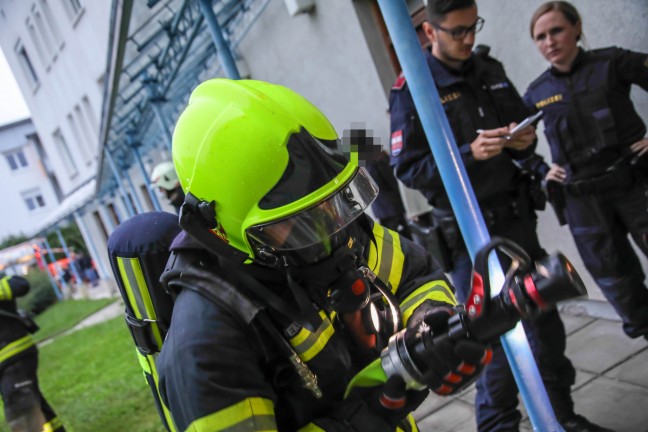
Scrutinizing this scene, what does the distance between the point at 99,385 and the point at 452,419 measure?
18.3 feet

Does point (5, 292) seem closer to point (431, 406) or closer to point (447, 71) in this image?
point (431, 406)

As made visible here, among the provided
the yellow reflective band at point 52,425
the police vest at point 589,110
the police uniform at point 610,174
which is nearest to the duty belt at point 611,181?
the police uniform at point 610,174

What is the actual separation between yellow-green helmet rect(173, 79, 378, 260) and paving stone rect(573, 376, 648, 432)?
2.06m

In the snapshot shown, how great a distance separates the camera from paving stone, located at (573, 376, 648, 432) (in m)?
2.56

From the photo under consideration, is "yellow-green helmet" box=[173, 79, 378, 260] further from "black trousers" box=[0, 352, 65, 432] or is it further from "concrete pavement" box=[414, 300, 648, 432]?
"black trousers" box=[0, 352, 65, 432]

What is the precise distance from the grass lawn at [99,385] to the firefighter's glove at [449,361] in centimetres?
435

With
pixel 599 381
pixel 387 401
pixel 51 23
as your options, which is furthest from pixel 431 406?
pixel 51 23

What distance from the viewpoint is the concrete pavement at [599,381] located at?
268 cm

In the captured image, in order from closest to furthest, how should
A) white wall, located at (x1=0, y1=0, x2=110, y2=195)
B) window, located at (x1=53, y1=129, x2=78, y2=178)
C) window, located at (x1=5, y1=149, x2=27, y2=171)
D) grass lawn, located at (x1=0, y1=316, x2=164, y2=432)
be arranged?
grass lawn, located at (x1=0, y1=316, x2=164, y2=432), white wall, located at (x1=0, y1=0, x2=110, y2=195), window, located at (x1=53, y1=129, x2=78, y2=178), window, located at (x1=5, y1=149, x2=27, y2=171)

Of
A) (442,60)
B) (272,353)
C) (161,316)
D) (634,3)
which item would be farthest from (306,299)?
(634,3)

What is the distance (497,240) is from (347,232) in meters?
0.37

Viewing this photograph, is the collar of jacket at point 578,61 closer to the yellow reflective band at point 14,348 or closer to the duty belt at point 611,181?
the duty belt at point 611,181

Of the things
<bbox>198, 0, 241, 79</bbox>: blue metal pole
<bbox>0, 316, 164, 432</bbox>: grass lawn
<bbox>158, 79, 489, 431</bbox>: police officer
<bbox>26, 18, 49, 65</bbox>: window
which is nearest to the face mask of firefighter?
<bbox>158, 79, 489, 431</bbox>: police officer

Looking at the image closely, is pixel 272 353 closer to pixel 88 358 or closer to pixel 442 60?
pixel 442 60
